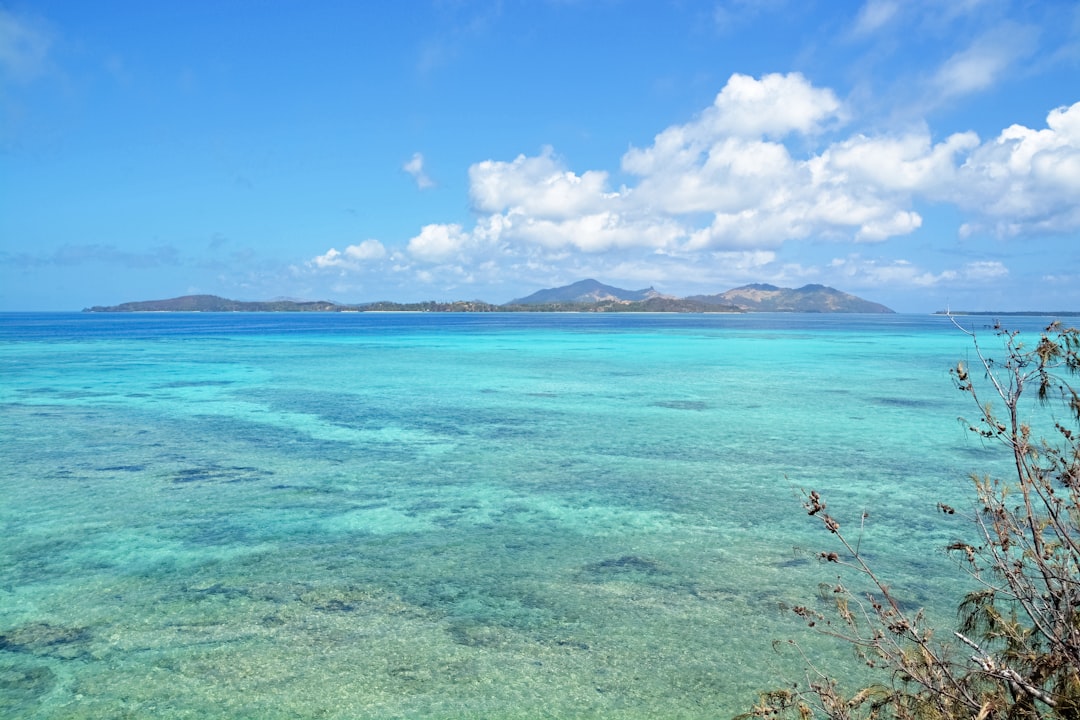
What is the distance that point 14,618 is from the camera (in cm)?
781

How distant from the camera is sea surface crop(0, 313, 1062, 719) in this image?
6664 millimetres

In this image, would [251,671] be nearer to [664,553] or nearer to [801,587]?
[664,553]

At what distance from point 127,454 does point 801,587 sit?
14.2 metres

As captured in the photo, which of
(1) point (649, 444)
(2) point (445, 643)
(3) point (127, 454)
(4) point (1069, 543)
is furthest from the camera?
(1) point (649, 444)

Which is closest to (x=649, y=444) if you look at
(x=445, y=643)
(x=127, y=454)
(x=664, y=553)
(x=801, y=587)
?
(x=664, y=553)

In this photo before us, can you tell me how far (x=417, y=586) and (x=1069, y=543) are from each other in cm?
669

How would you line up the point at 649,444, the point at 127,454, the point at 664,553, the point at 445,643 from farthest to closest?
1. the point at 649,444
2. the point at 127,454
3. the point at 664,553
4. the point at 445,643

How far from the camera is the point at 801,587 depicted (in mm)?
8711

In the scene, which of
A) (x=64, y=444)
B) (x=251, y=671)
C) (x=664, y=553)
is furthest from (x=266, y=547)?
(x=64, y=444)

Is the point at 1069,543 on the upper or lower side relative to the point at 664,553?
upper

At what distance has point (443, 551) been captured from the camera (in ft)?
32.8

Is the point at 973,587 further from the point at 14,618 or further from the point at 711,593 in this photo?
the point at 14,618

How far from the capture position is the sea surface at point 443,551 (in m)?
6.66

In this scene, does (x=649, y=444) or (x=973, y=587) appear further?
(x=649, y=444)
